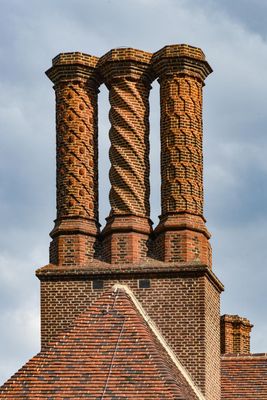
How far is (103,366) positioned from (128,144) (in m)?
5.40

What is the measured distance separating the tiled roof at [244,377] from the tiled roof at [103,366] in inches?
137

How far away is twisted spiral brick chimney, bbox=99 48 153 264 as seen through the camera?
34125 mm

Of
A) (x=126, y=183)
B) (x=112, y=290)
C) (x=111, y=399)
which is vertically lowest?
(x=111, y=399)

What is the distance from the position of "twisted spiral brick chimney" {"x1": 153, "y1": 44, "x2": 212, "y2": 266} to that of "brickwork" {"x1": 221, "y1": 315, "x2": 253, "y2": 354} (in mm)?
9096

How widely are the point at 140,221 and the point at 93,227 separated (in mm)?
905

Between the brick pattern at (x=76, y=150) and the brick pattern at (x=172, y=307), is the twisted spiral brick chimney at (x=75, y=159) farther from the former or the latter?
the brick pattern at (x=172, y=307)

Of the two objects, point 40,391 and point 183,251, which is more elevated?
point 183,251

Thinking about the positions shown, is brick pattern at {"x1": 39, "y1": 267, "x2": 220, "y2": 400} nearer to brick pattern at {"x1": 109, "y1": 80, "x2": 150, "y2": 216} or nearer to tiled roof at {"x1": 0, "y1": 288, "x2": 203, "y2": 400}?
tiled roof at {"x1": 0, "y1": 288, "x2": 203, "y2": 400}

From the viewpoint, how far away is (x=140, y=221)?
3419 centimetres

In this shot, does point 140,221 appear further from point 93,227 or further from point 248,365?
point 248,365

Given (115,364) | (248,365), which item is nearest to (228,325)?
(248,365)

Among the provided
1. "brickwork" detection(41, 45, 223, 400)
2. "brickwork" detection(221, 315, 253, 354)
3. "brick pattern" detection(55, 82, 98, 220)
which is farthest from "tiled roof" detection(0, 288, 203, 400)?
"brickwork" detection(221, 315, 253, 354)

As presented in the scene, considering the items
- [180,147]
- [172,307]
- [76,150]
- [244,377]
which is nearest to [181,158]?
[180,147]

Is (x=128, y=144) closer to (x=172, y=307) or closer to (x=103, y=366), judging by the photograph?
(x=172, y=307)
